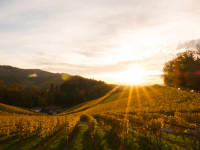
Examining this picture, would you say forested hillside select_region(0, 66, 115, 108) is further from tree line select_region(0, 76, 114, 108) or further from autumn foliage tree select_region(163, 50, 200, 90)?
autumn foliage tree select_region(163, 50, 200, 90)

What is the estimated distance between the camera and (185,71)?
49.8 metres

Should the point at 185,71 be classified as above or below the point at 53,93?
above

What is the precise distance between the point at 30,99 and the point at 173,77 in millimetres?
76681

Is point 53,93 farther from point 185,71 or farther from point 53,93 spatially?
point 185,71

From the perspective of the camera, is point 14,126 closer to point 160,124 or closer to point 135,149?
point 135,149

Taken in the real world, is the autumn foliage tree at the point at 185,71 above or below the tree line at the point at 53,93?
above

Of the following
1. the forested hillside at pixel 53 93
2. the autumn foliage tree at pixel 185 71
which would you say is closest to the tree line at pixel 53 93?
the forested hillside at pixel 53 93

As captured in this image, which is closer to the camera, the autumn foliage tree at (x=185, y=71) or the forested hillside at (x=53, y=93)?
the autumn foliage tree at (x=185, y=71)

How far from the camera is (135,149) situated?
40.4ft

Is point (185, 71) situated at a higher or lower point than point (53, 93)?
higher

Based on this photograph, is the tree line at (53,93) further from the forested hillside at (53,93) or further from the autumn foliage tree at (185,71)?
the autumn foliage tree at (185,71)

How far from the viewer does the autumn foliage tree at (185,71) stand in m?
44.7

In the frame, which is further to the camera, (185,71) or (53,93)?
(53,93)

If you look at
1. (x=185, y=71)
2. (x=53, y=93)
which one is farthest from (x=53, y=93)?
(x=185, y=71)
